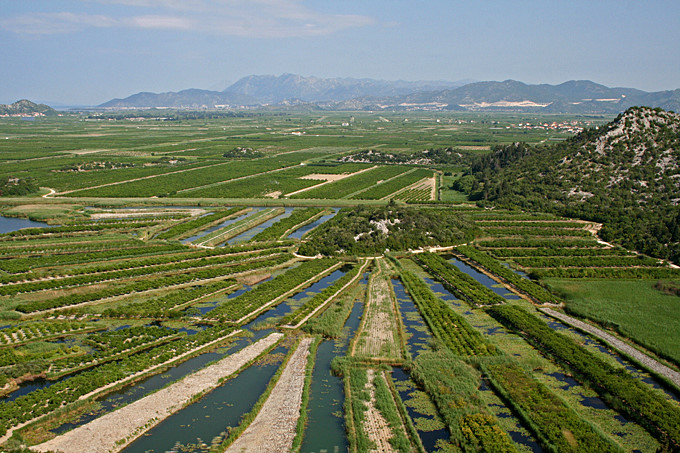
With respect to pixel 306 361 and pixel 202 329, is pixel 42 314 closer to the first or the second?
pixel 202 329

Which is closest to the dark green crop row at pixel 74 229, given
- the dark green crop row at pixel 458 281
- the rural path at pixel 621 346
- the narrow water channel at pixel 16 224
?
the narrow water channel at pixel 16 224

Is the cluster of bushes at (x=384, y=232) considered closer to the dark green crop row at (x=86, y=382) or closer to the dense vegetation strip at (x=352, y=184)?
the dark green crop row at (x=86, y=382)

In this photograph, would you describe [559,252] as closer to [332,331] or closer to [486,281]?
[486,281]

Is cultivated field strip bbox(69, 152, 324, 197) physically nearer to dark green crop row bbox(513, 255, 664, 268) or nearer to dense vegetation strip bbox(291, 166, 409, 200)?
dense vegetation strip bbox(291, 166, 409, 200)

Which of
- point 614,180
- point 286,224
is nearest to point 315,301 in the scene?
point 286,224

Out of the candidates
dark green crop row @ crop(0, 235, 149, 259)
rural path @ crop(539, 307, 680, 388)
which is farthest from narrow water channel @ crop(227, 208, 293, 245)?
rural path @ crop(539, 307, 680, 388)

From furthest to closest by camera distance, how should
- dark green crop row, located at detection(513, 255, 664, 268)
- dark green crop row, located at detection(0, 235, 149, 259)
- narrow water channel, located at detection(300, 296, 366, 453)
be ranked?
1. dark green crop row, located at detection(0, 235, 149, 259)
2. dark green crop row, located at detection(513, 255, 664, 268)
3. narrow water channel, located at detection(300, 296, 366, 453)
